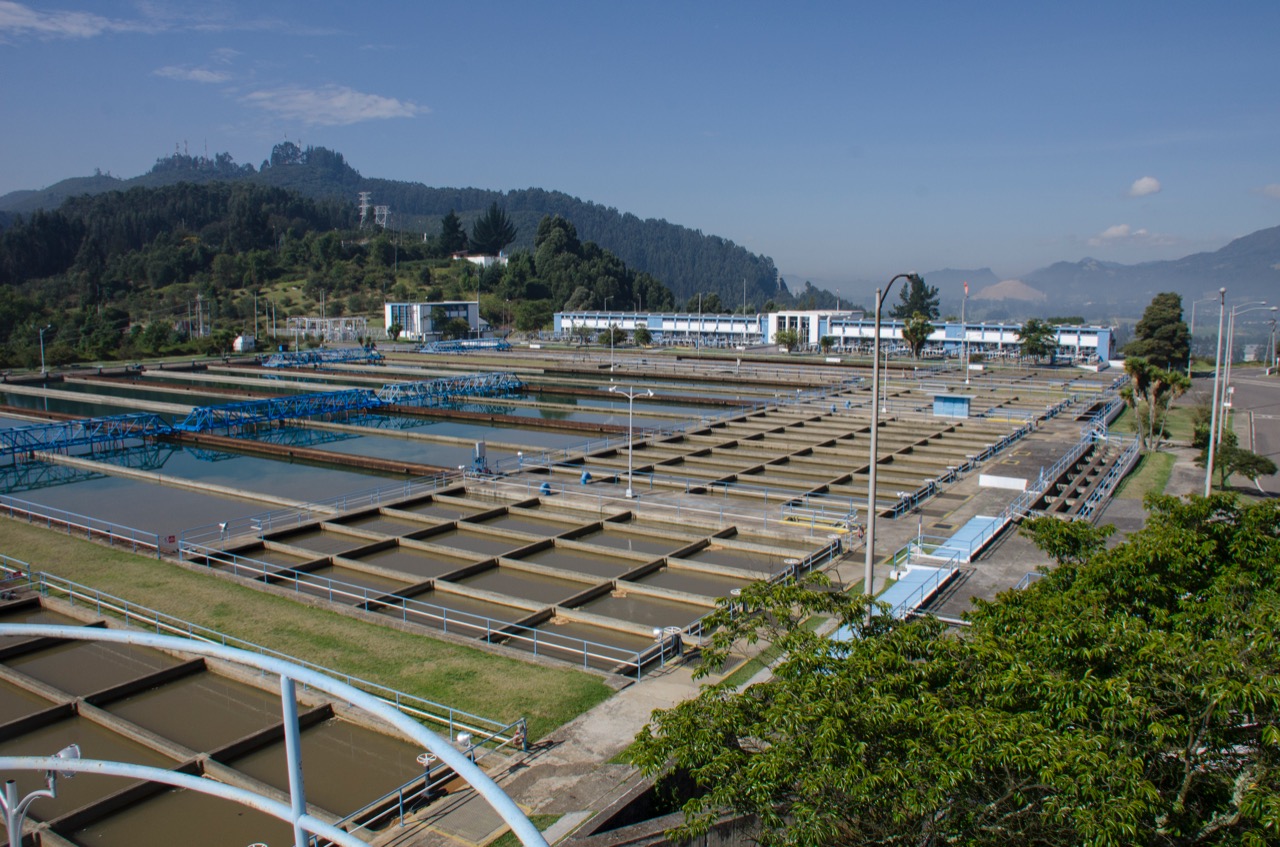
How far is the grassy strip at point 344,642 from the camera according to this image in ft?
58.7

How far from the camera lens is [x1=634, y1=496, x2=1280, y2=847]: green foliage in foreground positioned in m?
8.23

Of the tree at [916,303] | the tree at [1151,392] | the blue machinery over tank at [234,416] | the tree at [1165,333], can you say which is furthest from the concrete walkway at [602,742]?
the tree at [916,303]

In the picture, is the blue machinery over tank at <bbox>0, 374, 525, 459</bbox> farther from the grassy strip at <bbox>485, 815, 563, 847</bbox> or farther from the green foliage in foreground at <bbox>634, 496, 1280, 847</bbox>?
the green foliage in foreground at <bbox>634, 496, 1280, 847</bbox>

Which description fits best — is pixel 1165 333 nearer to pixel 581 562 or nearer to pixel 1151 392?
pixel 1151 392

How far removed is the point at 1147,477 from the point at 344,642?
34.2m

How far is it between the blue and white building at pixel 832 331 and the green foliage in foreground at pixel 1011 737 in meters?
88.6

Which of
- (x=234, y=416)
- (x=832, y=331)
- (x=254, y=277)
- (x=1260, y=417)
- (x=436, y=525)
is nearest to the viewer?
(x=436, y=525)

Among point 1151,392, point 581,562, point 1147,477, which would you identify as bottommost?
point 581,562

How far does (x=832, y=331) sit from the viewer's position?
117625 millimetres

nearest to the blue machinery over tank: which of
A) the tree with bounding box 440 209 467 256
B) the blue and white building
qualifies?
the blue and white building

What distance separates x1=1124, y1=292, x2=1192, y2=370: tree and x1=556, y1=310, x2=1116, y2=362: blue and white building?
16858mm

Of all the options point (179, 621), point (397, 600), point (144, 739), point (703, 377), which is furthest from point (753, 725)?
point (703, 377)

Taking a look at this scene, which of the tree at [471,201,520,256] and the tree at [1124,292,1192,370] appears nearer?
the tree at [1124,292,1192,370]

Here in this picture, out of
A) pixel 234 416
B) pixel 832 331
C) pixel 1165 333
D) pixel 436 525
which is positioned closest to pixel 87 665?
pixel 436 525
